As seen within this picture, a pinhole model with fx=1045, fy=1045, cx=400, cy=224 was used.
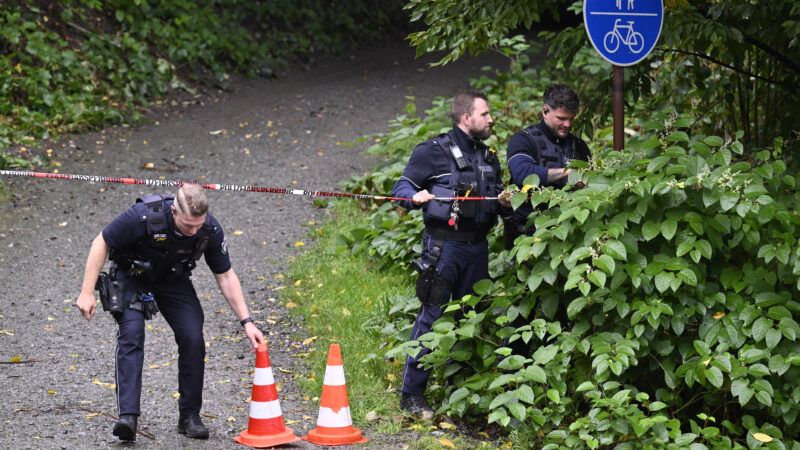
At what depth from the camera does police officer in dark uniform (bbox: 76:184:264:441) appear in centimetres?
561

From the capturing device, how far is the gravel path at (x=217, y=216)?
6406 mm

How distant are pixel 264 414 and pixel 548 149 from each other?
237cm

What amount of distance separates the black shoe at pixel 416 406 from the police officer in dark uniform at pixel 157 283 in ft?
3.29

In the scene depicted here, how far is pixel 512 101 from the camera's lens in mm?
13414

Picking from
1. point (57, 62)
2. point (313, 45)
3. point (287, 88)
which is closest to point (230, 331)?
point (57, 62)

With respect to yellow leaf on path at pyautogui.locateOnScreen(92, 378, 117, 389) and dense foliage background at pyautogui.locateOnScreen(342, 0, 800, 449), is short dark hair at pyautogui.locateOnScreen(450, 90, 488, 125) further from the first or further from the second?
yellow leaf on path at pyautogui.locateOnScreen(92, 378, 117, 389)

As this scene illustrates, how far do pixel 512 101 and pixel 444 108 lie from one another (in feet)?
2.88

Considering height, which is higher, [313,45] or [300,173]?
[313,45]

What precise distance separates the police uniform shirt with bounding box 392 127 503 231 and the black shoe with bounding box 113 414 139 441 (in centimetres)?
195

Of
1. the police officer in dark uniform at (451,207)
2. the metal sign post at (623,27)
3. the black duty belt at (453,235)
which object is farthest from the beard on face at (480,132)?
the metal sign post at (623,27)

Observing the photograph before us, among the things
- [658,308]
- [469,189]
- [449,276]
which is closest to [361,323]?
[449,276]

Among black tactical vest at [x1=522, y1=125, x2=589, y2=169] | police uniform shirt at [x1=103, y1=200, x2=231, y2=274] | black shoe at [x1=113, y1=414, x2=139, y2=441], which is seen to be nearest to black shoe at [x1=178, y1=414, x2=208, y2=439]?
black shoe at [x1=113, y1=414, x2=139, y2=441]

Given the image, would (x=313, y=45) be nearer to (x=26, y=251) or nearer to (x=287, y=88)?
(x=287, y=88)

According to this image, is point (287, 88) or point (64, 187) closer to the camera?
point (64, 187)
